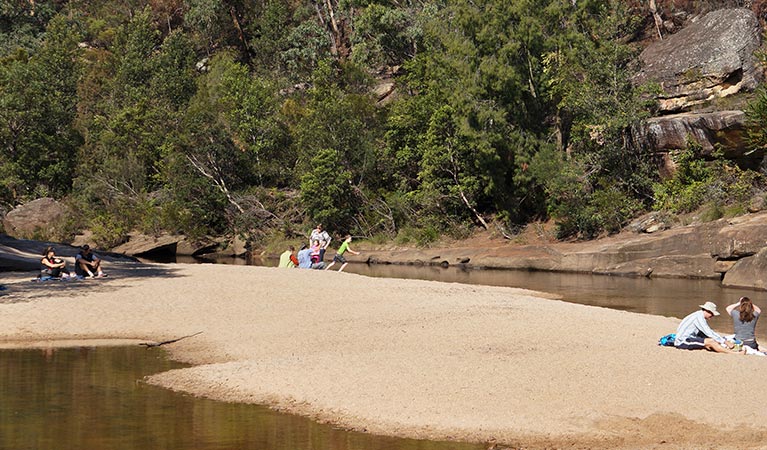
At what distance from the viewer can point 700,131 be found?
42.5m

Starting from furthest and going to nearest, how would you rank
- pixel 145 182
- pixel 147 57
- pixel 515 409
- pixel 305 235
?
pixel 147 57
pixel 145 182
pixel 305 235
pixel 515 409

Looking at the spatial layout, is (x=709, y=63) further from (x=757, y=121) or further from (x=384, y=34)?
(x=384, y=34)

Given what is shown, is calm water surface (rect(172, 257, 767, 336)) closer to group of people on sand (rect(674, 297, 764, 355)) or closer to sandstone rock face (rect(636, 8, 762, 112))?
group of people on sand (rect(674, 297, 764, 355))

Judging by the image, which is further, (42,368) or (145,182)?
(145,182)

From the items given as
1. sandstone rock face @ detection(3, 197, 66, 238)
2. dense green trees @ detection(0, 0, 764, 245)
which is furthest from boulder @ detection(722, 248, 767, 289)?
sandstone rock face @ detection(3, 197, 66, 238)

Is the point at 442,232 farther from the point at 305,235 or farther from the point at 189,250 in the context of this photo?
the point at 189,250

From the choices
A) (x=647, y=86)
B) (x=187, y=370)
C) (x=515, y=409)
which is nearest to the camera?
(x=515, y=409)

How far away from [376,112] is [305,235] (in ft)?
31.0

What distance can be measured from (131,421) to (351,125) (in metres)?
42.8

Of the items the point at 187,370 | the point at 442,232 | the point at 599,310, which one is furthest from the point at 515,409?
the point at 442,232

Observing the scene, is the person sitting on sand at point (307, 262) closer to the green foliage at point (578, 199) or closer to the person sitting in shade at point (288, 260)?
the person sitting in shade at point (288, 260)

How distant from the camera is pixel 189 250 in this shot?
54.8 meters

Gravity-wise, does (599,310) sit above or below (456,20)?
below

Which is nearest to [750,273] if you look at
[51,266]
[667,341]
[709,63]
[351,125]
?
[667,341]
